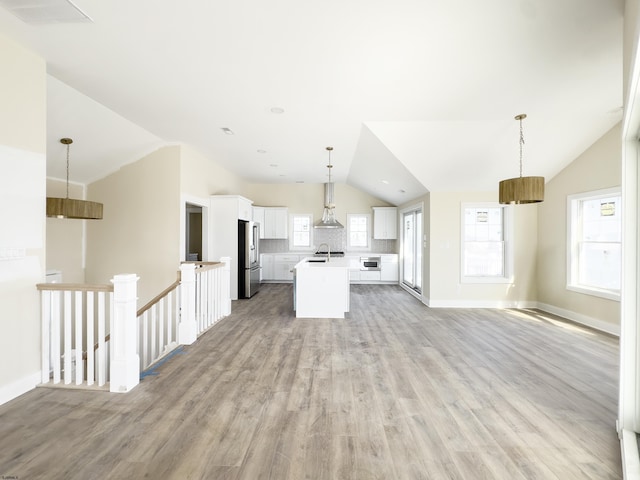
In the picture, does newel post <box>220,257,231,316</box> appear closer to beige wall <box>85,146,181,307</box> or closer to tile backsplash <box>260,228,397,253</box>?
beige wall <box>85,146,181,307</box>

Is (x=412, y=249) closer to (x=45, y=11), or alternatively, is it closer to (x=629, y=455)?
(x=629, y=455)

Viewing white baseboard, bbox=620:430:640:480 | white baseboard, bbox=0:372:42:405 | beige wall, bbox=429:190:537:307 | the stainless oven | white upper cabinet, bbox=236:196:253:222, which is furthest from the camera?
the stainless oven

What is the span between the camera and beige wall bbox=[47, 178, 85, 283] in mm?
4750

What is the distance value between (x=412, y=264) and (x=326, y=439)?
5.93 m

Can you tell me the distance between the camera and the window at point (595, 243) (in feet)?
14.1

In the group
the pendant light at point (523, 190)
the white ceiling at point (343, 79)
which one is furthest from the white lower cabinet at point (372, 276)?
the pendant light at point (523, 190)

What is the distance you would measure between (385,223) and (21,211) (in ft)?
24.3

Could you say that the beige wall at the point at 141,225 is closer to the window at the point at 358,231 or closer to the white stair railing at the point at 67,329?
the white stair railing at the point at 67,329

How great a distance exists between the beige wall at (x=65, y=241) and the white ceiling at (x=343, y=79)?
23 centimetres

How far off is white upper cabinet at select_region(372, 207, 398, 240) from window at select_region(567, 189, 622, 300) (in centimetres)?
410

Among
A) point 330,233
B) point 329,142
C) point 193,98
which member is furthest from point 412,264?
point 193,98

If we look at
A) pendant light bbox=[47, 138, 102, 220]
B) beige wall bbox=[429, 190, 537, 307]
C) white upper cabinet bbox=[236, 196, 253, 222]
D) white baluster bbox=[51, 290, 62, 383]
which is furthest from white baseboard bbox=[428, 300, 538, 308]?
pendant light bbox=[47, 138, 102, 220]

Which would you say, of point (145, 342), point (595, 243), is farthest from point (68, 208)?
point (595, 243)

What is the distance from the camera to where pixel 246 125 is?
4.16 meters
